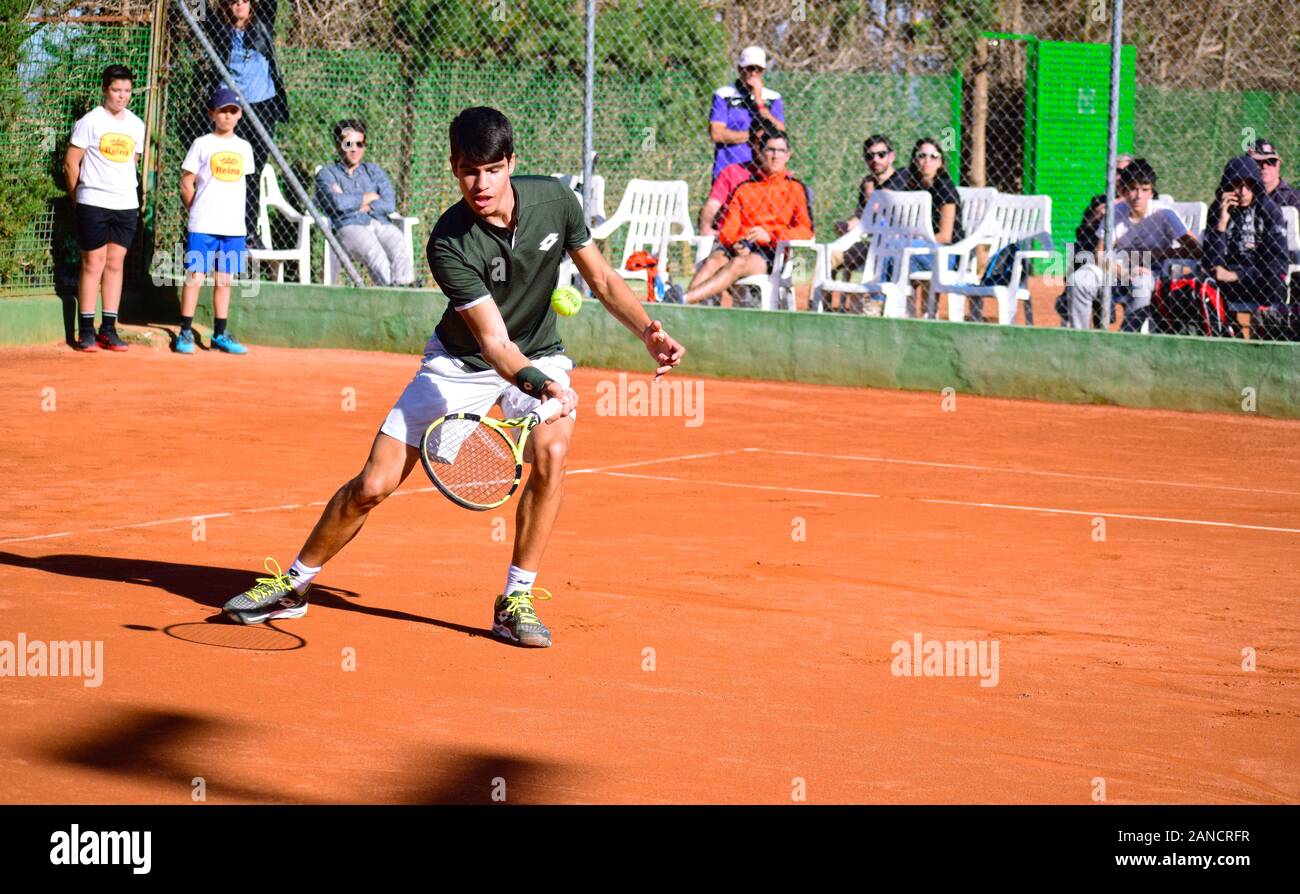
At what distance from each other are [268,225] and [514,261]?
10273 mm

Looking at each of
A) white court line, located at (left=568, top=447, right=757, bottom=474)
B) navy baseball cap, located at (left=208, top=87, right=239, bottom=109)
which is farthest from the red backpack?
navy baseball cap, located at (left=208, top=87, right=239, bottom=109)

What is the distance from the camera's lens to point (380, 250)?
51.1 feet

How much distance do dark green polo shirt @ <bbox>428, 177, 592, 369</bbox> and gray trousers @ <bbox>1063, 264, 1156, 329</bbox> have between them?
7601 mm

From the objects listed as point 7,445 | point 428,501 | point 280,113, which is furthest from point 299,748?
point 280,113

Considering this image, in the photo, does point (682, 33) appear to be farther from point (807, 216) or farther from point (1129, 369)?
point (1129, 369)

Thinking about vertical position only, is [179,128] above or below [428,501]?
above

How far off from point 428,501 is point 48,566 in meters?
2.14

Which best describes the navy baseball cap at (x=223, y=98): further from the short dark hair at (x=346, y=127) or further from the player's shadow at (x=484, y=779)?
the player's shadow at (x=484, y=779)

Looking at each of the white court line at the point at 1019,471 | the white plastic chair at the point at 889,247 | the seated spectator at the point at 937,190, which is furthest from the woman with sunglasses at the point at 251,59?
the white court line at the point at 1019,471

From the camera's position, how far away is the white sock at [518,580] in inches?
235

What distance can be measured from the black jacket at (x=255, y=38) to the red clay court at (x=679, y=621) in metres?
4.94

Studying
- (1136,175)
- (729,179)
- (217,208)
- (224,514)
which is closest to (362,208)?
(217,208)

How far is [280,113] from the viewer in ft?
51.0
